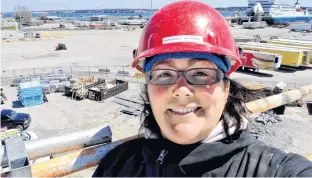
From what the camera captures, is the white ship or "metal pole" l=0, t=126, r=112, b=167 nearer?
"metal pole" l=0, t=126, r=112, b=167

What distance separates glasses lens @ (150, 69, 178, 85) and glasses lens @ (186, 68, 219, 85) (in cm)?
13

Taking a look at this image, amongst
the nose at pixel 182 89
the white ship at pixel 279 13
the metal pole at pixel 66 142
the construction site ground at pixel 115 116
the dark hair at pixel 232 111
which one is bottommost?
the construction site ground at pixel 115 116

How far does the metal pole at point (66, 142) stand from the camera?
102 inches

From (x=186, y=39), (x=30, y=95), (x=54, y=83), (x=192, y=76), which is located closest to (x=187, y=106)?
(x=192, y=76)

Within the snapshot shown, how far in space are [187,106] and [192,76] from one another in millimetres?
257

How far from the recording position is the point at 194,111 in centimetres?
230

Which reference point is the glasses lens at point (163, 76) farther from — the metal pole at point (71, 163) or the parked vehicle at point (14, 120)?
the parked vehicle at point (14, 120)

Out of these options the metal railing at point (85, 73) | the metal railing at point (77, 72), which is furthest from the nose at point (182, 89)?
the metal railing at point (77, 72)

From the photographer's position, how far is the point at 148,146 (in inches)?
104

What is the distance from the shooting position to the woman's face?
229 centimetres

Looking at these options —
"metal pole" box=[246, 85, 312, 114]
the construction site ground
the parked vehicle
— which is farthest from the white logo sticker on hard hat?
the parked vehicle

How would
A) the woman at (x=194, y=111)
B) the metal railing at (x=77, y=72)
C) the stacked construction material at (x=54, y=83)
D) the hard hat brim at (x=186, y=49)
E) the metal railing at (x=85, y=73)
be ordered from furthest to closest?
the metal railing at (x=77, y=72)
the metal railing at (x=85, y=73)
the stacked construction material at (x=54, y=83)
the hard hat brim at (x=186, y=49)
the woman at (x=194, y=111)

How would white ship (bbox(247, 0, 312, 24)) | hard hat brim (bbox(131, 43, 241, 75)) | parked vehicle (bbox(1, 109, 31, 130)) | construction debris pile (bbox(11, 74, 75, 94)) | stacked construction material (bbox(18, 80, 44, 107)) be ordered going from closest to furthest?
hard hat brim (bbox(131, 43, 241, 75)), parked vehicle (bbox(1, 109, 31, 130)), stacked construction material (bbox(18, 80, 44, 107)), construction debris pile (bbox(11, 74, 75, 94)), white ship (bbox(247, 0, 312, 24))

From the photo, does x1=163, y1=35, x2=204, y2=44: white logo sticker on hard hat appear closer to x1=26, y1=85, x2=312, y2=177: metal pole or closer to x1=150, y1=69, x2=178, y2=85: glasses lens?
x1=150, y1=69, x2=178, y2=85: glasses lens
